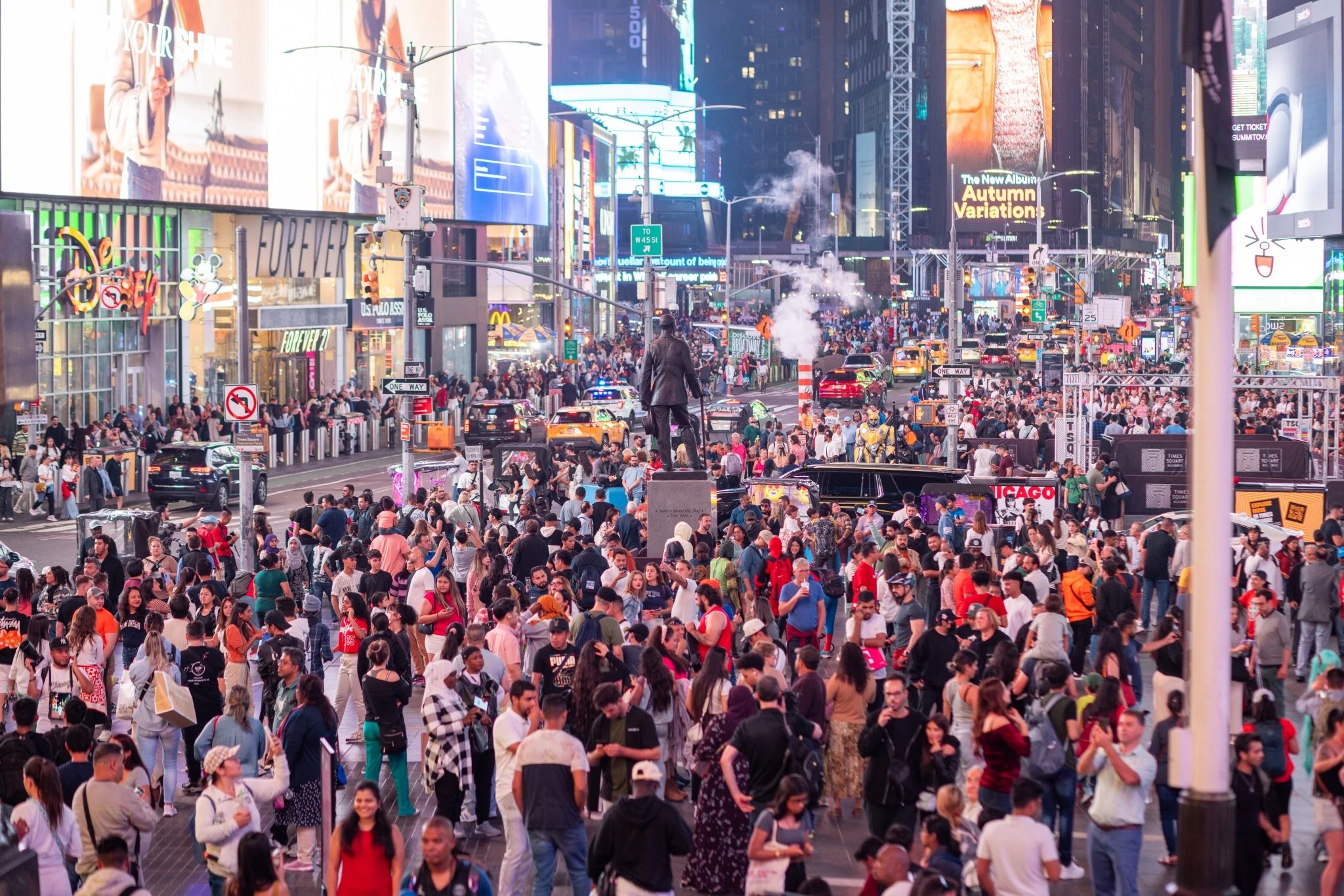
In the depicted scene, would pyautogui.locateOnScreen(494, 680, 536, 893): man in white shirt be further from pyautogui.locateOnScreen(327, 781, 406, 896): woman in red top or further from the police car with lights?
the police car with lights

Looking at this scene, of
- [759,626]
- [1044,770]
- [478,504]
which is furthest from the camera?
[478,504]

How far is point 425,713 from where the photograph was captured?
1296 cm

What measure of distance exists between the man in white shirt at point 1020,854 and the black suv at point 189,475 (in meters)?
28.6

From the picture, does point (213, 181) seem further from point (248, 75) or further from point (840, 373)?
point (840, 373)

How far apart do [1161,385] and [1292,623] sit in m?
21.4

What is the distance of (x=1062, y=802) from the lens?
40.7ft

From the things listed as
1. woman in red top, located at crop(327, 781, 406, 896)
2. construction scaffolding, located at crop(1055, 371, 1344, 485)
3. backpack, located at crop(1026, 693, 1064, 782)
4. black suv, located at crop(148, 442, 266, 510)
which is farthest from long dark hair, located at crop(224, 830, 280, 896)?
construction scaffolding, located at crop(1055, 371, 1344, 485)

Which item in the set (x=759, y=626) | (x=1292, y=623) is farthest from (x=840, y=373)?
(x=759, y=626)

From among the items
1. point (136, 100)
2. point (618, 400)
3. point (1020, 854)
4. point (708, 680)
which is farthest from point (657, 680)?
point (618, 400)

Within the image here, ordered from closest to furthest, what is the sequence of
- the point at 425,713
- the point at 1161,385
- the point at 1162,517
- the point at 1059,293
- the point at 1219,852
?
the point at 1219,852 < the point at 425,713 < the point at 1162,517 < the point at 1161,385 < the point at 1059,293

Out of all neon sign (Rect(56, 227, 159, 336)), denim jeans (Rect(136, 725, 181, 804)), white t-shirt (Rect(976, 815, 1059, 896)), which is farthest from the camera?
neon sign (Rect(56, 227, 159, 336))

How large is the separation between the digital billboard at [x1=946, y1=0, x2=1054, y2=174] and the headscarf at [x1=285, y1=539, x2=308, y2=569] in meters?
124

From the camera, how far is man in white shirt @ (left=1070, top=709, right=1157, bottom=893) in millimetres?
10977

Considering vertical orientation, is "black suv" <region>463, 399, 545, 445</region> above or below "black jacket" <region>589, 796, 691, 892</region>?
above
